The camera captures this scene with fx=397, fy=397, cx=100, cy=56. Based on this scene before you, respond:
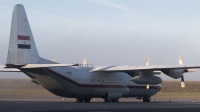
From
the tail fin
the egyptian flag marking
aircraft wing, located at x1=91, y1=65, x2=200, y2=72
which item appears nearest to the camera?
the tail fin

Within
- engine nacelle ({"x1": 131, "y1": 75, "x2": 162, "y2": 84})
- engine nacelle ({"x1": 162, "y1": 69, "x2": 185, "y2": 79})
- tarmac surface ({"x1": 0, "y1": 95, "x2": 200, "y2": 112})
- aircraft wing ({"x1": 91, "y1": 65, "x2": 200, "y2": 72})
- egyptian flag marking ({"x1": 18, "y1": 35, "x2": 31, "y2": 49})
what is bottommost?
tarmac surface ({"x1": 0, "y1": 95, "x2": 200, "y2": 112})

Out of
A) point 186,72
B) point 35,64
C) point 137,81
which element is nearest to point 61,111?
point 35,64

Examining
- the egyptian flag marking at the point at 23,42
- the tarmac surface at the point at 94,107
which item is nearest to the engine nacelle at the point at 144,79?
the tarmac surface at the point at 94,107

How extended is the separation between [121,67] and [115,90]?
276 centimetres

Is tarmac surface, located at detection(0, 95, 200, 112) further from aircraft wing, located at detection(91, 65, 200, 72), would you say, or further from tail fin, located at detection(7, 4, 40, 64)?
tail fin, located at detection(7, 4, 40, 64)

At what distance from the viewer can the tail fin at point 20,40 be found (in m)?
32.0

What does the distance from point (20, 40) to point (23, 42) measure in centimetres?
46

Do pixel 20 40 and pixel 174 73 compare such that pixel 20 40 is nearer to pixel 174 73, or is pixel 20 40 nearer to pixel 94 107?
pixel 94 107

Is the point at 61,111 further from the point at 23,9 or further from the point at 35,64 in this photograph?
the point at 23,9

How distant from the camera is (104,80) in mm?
39781

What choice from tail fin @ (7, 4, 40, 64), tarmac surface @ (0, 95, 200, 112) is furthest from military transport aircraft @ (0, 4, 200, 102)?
tarmac surface @ (0, 95, 200, 112)

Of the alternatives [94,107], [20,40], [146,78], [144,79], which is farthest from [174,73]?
[20,40]

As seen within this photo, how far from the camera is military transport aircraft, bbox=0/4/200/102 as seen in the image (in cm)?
3234

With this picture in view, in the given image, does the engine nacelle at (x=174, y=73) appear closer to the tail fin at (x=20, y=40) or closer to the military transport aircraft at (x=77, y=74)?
the military transport aircraft at (x=77, y=74)
